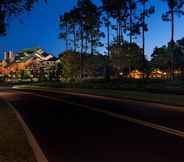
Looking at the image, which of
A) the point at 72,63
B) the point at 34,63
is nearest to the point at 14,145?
the point at 72,63

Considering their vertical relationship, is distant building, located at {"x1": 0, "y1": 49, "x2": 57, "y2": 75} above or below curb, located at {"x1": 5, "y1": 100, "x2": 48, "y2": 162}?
above

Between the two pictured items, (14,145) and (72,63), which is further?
(72,63)

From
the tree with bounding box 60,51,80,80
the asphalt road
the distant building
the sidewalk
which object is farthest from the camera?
the distant building

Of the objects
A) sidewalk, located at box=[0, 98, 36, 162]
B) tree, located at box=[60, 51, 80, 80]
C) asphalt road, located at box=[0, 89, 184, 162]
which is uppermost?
tree, located at box=[60, 51, 80, 80]

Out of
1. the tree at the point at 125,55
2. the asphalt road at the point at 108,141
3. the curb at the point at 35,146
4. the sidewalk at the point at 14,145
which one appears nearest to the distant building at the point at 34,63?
the tree at the point at 125,55

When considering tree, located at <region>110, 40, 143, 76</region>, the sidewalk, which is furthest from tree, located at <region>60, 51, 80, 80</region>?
the sidewalk

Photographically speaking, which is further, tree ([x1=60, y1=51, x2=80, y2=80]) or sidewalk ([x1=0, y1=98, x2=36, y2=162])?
tree ([x1=60, y1=51, x2=80, y2=80])

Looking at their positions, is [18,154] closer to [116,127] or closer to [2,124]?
[116,127]

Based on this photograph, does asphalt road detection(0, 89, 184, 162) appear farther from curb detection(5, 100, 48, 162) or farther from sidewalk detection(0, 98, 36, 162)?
sidewalk detection(0, 98, 36, 162)

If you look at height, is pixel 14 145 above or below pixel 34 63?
below

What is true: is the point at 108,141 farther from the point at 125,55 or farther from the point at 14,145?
the point at 125,55

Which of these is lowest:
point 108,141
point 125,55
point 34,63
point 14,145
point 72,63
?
point 14,145

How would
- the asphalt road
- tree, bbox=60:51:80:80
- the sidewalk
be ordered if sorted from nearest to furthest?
the asphalt road
the sidewalk
tree, bbox=60:51:80:80

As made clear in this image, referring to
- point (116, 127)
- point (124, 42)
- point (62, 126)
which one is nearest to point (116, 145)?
point (116, 127)
